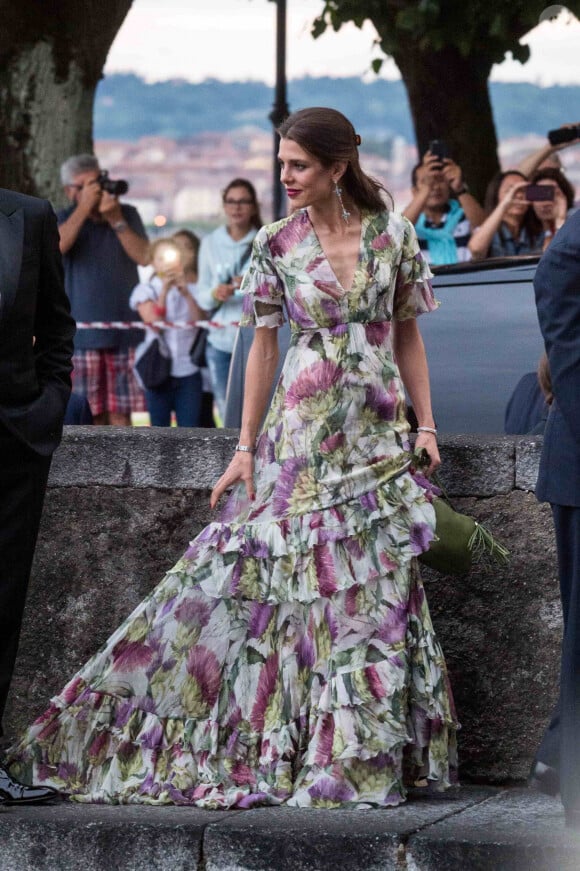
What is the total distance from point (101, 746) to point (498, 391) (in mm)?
2627

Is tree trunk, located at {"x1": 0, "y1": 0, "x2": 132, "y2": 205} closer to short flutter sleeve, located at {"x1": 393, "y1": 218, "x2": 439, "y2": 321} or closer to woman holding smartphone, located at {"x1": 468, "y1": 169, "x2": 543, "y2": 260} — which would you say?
woman holding smartphone, located at {"x1": 468, "y1": 169, "x2": 543, "y2": 260}

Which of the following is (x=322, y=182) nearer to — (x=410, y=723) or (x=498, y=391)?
(x=410, y=723)

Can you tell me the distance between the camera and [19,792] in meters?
4.79

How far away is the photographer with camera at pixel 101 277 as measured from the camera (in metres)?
10.3

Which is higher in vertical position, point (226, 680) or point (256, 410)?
point (256, 410)

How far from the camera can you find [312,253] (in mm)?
4832

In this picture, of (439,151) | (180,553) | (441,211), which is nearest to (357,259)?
(180,553)

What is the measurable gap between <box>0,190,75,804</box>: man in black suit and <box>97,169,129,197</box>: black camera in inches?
225

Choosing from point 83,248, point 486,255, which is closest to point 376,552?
point 486,255

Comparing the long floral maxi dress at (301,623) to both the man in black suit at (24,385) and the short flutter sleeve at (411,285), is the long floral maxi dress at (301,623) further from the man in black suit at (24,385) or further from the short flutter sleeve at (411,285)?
the man in black suit at (24,385)

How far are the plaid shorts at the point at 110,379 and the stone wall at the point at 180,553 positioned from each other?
4947 millimetres

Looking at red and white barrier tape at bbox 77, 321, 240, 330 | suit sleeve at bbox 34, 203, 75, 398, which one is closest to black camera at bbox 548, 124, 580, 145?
red and white barrier tape at bbox 77, 321, 240, 330

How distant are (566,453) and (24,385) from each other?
1.50 meters

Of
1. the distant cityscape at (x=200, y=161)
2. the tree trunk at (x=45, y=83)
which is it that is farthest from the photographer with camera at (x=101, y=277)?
the distant cityscape at (x=200, y=161)
